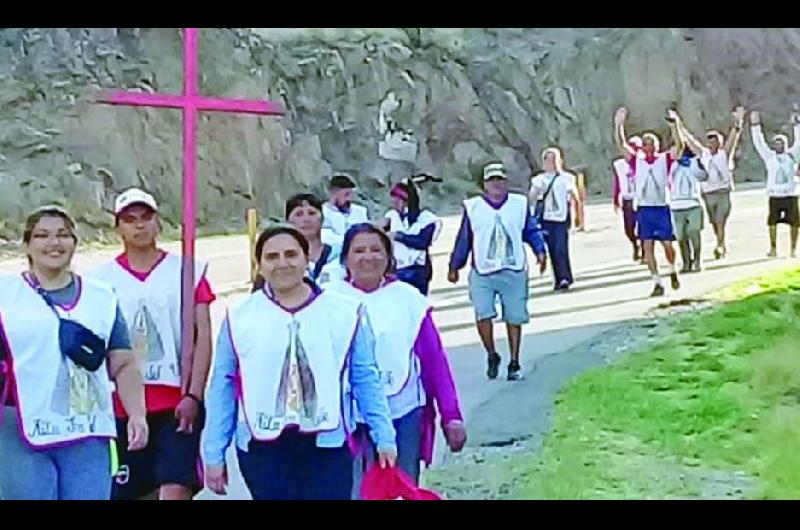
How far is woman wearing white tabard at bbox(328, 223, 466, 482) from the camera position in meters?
2.61

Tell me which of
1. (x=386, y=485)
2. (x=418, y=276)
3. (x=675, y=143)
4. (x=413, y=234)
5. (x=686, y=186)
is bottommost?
(x=386, y=485)

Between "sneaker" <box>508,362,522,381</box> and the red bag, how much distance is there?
0.47 metres

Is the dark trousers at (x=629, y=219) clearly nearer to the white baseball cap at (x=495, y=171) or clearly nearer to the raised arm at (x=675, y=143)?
the raised arm at (x=675, y=143)

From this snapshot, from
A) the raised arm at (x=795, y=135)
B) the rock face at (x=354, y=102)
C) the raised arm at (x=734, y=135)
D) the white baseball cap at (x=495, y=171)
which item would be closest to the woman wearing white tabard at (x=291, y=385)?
the rock face at (x=354, y=102)

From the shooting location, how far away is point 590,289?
3.18 meters

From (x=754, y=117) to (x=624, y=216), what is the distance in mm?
407

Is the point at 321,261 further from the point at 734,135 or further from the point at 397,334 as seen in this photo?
the point at 734,135

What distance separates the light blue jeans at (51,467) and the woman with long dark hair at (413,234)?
2.75 ft

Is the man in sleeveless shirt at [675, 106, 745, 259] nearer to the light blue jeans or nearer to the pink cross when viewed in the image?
the pink cross

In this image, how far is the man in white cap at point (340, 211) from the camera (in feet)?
9.35

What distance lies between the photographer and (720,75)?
124 inches

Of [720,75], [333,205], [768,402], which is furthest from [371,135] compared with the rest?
[768,402]

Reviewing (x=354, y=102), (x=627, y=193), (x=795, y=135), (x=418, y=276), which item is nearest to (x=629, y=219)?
(x=627, y=193)

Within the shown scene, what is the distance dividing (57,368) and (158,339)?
254mm
